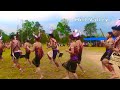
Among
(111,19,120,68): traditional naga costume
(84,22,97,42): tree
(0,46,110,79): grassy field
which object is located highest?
(84,22,97,42): tree

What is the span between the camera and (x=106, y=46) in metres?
10.3

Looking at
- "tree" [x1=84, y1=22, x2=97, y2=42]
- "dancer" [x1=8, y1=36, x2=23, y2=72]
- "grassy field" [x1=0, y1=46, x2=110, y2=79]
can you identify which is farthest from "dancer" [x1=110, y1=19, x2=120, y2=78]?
"dancer" [x1=8, y1=36, x2=23, y2=72]

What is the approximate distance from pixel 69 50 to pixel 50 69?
0.63 meters

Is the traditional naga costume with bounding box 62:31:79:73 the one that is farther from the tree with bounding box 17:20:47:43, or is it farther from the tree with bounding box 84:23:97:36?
the tree with bounding box 17:20:47:43

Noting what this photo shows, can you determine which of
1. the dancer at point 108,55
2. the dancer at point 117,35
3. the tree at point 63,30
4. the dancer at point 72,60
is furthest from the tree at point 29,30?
the dancer at point 117,35

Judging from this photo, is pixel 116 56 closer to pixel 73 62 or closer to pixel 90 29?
pixel 90 29

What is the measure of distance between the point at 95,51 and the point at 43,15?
144 centimetres

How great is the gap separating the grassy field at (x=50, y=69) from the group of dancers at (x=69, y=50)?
0.08 metres

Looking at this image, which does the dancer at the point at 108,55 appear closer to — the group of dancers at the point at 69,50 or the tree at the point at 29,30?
the group of dancers at the point at 69,50

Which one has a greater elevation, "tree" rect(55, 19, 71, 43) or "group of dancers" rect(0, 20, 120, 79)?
"tree" rect(55, 19, 71, 43)

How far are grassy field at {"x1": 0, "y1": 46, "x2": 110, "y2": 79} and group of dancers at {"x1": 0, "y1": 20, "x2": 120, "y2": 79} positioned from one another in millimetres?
82

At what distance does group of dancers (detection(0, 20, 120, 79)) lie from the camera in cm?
1026

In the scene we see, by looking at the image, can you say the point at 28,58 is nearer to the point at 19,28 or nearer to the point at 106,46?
the point at 19,28
